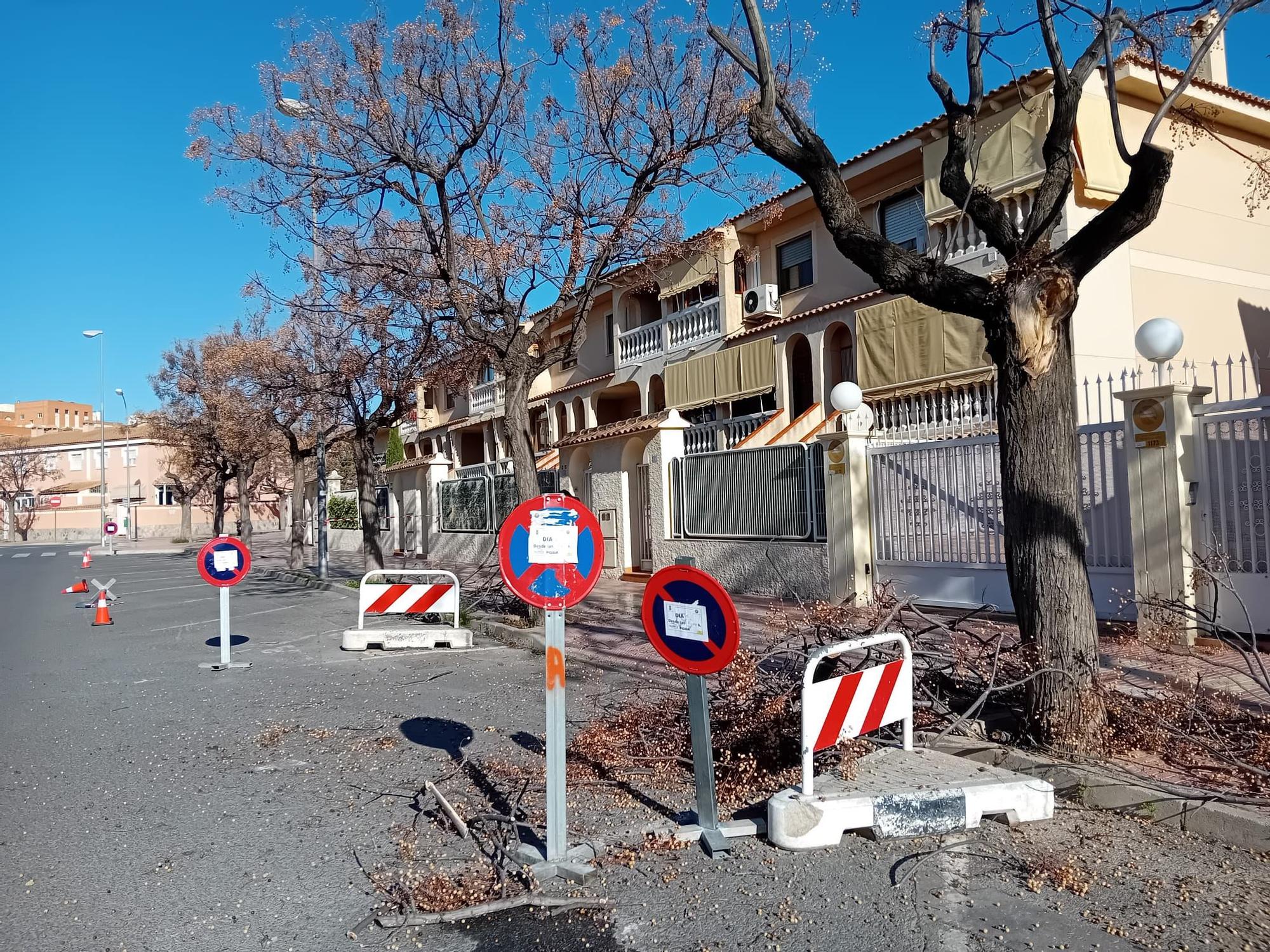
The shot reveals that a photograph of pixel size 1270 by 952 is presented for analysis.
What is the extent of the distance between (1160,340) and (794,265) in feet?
38.9

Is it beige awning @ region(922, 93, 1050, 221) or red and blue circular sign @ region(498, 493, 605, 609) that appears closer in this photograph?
red and blue circular sign @ region(498, 493, 605, 609)

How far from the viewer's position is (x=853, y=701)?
15.2ft

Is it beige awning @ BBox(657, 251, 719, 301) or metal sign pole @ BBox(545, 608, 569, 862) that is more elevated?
beige awning @ BBox(657, 251, 719, 301)

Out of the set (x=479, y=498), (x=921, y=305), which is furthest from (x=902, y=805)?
(x=479, y=498)

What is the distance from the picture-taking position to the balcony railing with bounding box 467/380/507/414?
32344 millimetres

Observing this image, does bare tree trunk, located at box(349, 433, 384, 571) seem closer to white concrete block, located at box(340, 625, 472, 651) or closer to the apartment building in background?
the apartment building in background

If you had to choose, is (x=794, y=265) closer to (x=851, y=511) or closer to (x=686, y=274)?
(x=686, y=274)

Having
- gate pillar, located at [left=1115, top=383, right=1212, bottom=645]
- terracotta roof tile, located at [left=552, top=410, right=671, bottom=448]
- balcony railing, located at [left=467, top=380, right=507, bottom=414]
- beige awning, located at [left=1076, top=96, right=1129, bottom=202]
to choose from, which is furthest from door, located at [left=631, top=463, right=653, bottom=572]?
balcony railing, located at [left=467, top=380, right=507, bottom=414]

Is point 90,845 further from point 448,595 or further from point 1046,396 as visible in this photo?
point 448,595

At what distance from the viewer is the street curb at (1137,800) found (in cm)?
425

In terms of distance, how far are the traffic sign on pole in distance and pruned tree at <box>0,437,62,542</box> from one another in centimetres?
6629

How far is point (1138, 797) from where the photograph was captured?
4598mm

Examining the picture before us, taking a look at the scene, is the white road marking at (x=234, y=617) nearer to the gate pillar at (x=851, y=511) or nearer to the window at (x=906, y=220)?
the gate pillar at (x=851, y=511)

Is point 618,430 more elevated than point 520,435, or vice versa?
point 618,430
